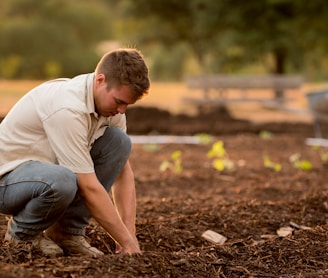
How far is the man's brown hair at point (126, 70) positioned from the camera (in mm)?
3422

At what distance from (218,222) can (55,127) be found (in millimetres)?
1779

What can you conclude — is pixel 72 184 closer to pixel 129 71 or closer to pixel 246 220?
pixel 129 71

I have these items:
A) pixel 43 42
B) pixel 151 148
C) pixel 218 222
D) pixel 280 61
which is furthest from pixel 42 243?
pixel 43 42

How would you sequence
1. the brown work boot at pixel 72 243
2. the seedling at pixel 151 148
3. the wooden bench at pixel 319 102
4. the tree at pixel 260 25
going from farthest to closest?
the tree at pixel 260 25 → the wooden bench at pixel 319 102 → the seedling at pixel 151 148 → the brown work boot at pixel 72 243

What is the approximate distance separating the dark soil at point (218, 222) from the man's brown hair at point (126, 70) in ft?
2.71

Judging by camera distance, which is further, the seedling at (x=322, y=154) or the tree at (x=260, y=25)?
the tree at (x=260, y=25)

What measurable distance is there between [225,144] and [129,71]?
6750 mm

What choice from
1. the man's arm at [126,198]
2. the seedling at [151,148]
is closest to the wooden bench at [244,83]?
the seedling at [151,148]

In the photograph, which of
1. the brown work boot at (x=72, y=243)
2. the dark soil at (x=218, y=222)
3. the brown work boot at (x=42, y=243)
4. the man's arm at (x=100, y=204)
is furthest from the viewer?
the brown work boot at (x=72, y=243)

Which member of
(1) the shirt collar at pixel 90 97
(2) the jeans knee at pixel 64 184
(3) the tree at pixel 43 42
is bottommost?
(3) the tree at pixel 43 42

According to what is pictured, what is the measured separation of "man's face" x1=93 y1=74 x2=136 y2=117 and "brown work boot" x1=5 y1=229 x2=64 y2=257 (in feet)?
2.63

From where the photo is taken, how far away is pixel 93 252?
3850 millimetres

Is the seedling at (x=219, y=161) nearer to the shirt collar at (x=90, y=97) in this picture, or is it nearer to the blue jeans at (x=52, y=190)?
the blue jeans at (x=52, y=190)

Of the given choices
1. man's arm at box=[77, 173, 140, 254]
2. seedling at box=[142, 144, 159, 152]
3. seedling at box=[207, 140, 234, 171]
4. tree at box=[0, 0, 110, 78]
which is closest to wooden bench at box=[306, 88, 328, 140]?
seedling at box=[142, 144, 159, 152]
